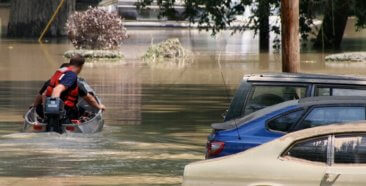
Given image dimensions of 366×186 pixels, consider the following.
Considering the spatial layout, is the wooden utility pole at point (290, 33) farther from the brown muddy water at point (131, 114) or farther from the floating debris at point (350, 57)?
the floating debris at point (350, 57)

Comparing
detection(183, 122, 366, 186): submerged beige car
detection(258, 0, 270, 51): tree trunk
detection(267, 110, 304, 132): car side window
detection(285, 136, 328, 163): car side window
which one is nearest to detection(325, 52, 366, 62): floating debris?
detection(258, 0, 270, 51): tree trunk

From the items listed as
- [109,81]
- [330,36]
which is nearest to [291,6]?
[109,81]

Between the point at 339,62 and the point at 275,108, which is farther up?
the point at 275,108

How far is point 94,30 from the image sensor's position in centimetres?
3291

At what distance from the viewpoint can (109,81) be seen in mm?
24328

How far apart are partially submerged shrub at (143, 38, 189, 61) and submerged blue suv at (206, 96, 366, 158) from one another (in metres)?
22.6

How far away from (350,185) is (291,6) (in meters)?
7.01

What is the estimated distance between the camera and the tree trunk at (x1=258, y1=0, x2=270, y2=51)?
2792 centimetres

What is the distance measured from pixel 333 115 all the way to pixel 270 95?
147 cm

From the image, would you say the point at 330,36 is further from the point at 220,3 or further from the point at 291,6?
the point at 291,6

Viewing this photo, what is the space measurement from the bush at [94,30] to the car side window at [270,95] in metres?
22.3

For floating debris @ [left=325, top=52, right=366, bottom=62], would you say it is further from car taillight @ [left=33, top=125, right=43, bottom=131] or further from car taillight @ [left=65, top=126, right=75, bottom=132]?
car taillight @ [left=33, top=125, right=43, bottom=131]

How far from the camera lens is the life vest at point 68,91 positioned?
48.2ft

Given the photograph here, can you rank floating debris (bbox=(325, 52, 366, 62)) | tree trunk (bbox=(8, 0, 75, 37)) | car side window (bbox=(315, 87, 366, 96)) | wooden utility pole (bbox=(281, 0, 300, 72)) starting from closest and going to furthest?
car side window (bbox=(315, 87, 366, 96))
wooden utility pole (bbox=(281, 0, 300, 72))
floating debris (bbox=(325, 52, 366, 62))
tree trunk (bbox=(8, 0, 75, 37))
